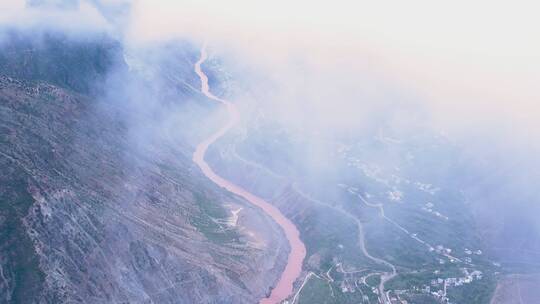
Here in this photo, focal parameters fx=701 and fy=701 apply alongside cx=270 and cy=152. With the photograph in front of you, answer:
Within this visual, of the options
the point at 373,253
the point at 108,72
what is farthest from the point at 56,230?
the point at 108,72

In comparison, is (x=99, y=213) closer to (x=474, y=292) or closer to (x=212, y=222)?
(x=212, y=222)

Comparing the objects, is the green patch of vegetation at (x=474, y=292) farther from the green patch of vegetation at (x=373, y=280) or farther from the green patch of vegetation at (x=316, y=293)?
the green patch of vegetation at (x=316, y=293)

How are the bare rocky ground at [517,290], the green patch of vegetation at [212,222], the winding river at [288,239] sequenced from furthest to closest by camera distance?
1. the green patch of vegetation at [212,222]
2. the winding river at [288,239]
3. the bare rocky ground at [517,290]

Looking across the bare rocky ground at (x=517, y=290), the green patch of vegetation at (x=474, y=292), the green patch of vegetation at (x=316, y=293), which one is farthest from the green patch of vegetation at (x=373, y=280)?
the bare rocky ground at (x=517, y=290)

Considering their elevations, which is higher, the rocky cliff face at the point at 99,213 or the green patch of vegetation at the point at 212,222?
the rocky cliff face at the point at 99,213

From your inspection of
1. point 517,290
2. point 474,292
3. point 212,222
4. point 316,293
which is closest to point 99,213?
point 212,222

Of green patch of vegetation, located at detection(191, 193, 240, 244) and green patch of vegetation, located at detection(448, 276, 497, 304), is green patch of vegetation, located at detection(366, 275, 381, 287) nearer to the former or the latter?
green patch of vegetation, located at detection(448, 276, 497, 304)

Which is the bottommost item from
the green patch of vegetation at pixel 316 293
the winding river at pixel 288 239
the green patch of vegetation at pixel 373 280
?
the winding river at pixel 288 239

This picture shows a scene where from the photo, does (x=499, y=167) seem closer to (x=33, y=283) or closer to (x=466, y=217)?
(x=466, y=217)
